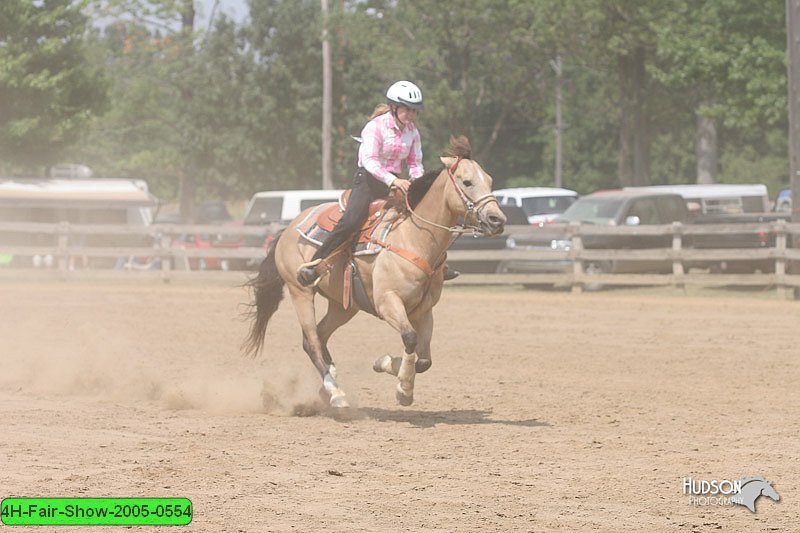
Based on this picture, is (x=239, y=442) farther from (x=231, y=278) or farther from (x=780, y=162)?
(x=780, y=162)

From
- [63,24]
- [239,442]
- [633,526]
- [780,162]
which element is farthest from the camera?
[780,162]

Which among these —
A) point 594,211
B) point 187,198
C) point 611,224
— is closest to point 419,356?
point 611,224

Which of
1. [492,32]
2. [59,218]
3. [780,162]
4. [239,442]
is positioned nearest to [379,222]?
[239,442]

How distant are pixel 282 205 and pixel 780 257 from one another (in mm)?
13076

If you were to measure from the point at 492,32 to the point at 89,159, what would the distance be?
28.3m

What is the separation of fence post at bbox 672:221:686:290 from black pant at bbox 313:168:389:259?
47.5ft

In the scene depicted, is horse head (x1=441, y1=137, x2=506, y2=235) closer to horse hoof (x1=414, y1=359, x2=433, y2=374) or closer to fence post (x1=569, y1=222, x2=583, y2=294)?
horse hoof (x1=414, y1=359, x2=433, y2=374)

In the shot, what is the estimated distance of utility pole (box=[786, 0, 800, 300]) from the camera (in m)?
22.5

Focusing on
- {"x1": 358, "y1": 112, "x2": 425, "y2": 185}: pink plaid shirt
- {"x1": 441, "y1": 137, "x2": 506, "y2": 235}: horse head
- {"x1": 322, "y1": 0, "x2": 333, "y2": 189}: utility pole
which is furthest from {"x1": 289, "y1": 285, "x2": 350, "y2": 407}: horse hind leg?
{"x1": 322, "y1": 0, "x2": 333, "y2": 189}: utility pole

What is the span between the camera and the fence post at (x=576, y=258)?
80.4ft

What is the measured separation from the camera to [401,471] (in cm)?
774

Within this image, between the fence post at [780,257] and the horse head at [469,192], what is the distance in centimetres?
1423

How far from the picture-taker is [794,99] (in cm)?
2288

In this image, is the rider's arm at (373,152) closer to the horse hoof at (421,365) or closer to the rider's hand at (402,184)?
the rider's hand at (402,184)
